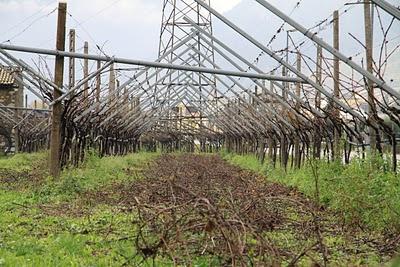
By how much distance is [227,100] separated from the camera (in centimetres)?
2873

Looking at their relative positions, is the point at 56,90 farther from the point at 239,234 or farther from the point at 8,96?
the point at 8,96

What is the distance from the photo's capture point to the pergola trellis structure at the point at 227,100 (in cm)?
1233

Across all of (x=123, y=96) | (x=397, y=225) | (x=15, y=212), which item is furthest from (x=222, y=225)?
(x=123, y=96)

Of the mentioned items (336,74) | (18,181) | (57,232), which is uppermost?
(336,74)

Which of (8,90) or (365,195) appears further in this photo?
(8,90)

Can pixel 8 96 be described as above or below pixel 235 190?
above

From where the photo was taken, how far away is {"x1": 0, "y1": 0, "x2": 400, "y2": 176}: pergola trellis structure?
485 inches

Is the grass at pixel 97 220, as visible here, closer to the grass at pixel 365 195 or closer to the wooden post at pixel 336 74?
the grass at pixel 365 195

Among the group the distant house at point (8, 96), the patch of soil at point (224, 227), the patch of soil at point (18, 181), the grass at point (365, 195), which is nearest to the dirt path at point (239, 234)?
the patch of soil at point (224, 227)

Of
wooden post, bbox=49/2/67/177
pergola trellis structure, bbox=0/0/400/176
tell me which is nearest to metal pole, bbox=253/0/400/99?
pergola trellis structure, bbox=0/0/400/176

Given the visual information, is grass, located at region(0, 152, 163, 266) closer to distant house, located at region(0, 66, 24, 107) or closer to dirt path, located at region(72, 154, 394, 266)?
dirt path, located at region(72, 154, 394, 266)

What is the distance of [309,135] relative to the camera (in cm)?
1959

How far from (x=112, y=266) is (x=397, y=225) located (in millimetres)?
3561

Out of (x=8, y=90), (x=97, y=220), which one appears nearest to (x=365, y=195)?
(x=97, y=220)
